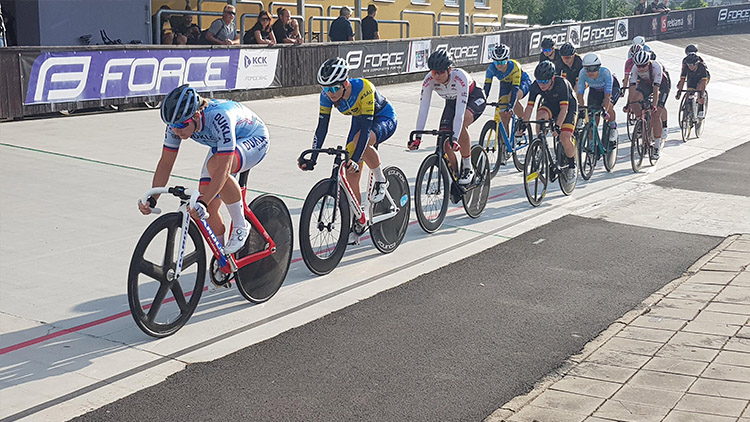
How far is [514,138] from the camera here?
1345 cm

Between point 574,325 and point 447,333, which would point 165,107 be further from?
point 574,325

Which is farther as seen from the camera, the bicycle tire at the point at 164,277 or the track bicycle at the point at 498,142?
the track bicycle at the point at 498,142

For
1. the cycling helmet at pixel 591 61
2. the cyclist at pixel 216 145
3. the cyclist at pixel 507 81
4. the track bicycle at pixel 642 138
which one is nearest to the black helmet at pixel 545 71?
the cyclist at pixel 507 81

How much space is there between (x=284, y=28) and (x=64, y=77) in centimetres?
662

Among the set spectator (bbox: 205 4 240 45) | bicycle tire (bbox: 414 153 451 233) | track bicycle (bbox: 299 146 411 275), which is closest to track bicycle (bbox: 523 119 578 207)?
bicycle tire (bbox: 414 153 451 233)

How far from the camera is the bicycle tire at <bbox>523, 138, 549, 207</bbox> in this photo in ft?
37.0

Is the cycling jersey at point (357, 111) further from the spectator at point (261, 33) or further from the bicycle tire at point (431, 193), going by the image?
the spectator at point (261, 33)

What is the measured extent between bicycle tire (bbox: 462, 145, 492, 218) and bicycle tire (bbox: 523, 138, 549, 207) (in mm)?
626

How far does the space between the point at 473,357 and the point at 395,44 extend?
61.8 feet

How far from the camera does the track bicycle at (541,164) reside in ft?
37.1

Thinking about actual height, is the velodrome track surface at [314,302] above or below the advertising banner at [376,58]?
below

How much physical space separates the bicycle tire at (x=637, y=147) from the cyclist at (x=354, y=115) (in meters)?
7.05

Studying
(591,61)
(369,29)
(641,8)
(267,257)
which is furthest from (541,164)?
(641,8)

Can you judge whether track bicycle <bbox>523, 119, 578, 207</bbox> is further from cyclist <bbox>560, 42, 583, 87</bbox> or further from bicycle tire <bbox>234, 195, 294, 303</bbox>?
bicycle tire <bbox>234, 195, 294, 303</bbox>
